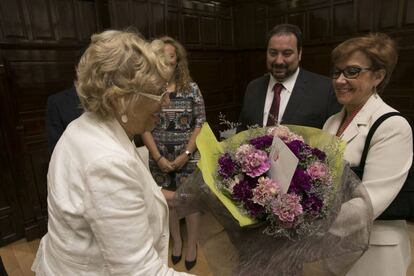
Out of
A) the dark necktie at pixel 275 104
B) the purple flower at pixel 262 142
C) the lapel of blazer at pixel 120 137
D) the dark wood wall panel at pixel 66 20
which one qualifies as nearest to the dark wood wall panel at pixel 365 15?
the dark necktie at pixel 275 104

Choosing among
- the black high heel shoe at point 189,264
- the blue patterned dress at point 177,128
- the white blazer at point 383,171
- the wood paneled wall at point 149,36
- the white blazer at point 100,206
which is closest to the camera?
the white blazer at point 100,206

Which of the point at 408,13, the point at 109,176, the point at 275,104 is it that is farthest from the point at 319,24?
the point at 109,176

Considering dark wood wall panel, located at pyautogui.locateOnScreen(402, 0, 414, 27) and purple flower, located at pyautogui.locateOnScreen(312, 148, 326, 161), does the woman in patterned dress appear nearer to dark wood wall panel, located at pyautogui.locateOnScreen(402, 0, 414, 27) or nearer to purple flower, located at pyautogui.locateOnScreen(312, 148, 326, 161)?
purple flower, located at pyautogui.locateOnScreen(312, 148, 326, 161)

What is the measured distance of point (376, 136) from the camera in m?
1.14

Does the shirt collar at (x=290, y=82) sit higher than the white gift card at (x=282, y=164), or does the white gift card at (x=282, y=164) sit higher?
the shirt collar at (x=290, y=82)

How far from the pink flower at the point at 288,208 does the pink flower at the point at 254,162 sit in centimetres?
10

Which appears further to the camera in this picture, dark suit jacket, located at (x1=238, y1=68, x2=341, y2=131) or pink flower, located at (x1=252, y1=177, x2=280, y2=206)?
dark suit jacket, located at (x1=238, y1=68, x2=341, y2=131)

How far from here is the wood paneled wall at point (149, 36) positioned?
2.81 metres

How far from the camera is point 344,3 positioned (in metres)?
4.06

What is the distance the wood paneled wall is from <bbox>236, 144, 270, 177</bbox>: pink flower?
1609 mm

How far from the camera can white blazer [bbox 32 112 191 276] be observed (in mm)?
733

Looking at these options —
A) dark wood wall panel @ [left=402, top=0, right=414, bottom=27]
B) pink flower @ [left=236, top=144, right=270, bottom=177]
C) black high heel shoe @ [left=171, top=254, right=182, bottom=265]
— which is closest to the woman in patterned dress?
black high heel shoe @ [left=171, top=254, right=182, bottom=265]

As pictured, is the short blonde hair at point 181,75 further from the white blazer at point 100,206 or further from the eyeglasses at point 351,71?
the white blazer at point 100,206

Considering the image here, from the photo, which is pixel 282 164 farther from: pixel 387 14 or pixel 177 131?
pixel 387 14
